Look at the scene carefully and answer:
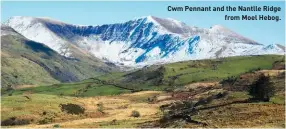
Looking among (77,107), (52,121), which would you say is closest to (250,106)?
(52,121)

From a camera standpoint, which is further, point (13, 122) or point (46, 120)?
point (46, 120)

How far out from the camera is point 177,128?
62469 mm

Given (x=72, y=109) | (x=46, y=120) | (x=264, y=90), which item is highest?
(x=264, y=90)

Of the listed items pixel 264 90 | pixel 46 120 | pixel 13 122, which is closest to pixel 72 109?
pixel 46 120

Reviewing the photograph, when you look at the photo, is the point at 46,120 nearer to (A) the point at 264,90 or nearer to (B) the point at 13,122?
(B) the point at 13,122

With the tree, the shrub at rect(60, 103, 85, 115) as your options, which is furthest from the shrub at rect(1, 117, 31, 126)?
the tree

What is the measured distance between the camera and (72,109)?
383 ft

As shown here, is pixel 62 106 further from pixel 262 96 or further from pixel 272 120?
pixel 272 120

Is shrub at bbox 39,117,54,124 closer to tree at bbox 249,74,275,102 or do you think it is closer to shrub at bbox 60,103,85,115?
shrub at bbox 60,103,85,115

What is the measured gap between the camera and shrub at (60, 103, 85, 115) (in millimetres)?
115125

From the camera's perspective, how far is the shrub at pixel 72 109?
115 metres

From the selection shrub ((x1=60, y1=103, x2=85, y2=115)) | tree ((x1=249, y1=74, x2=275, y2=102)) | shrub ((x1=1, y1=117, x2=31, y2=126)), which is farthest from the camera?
shrub ((x1=60, y1=103, x2=85, y2=115))

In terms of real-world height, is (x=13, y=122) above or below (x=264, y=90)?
below

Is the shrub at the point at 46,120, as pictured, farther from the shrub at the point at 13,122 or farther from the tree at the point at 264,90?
the tree at the point at 264,90
